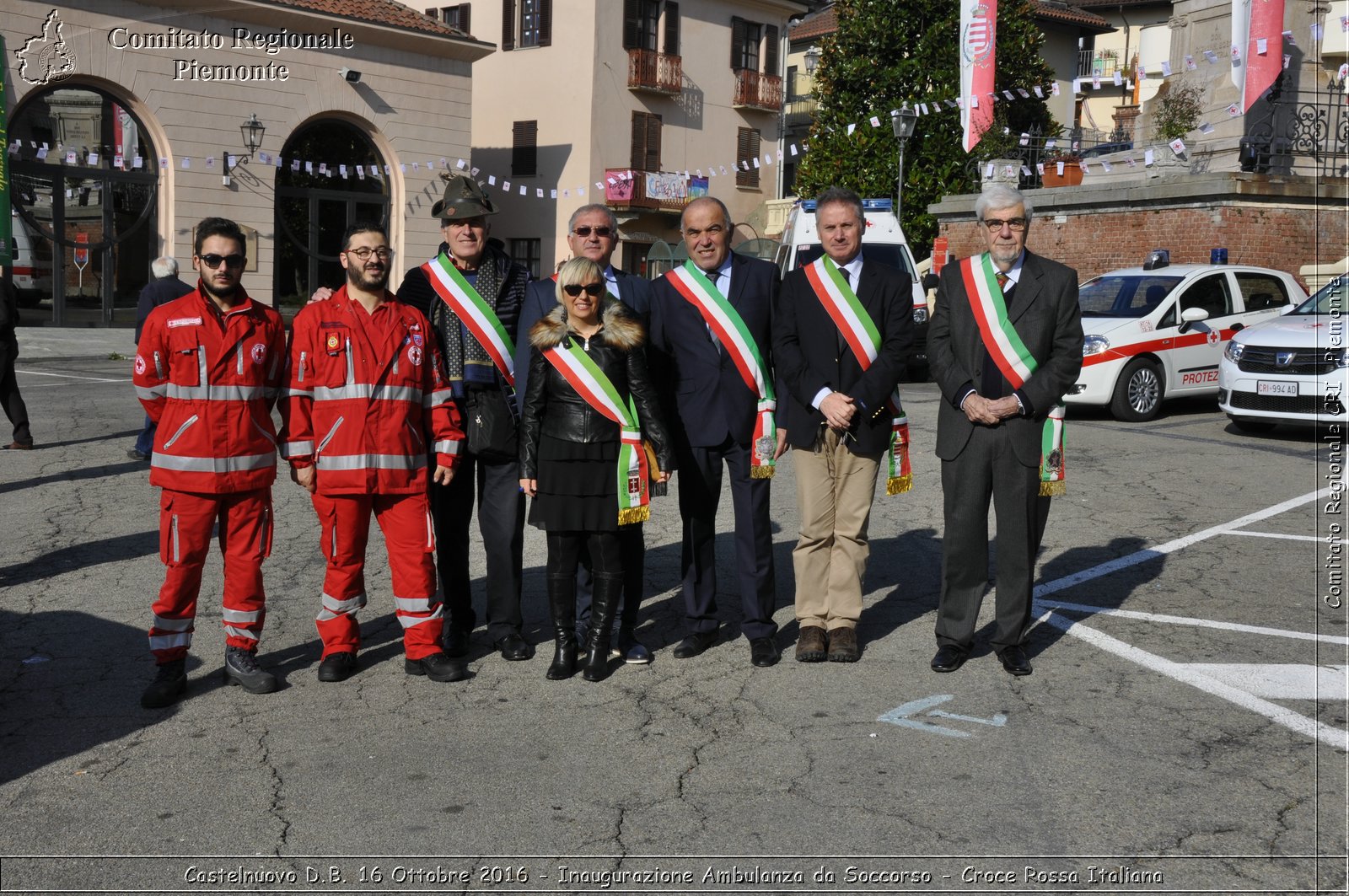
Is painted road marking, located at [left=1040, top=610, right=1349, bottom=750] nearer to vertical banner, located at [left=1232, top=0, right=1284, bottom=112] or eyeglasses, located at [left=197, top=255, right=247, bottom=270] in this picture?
eyeglasses, located at [left=197, top=255, right=247, bottom=270]

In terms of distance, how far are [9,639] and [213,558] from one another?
185 cm

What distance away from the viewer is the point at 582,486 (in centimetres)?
566

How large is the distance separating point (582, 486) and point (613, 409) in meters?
0.36

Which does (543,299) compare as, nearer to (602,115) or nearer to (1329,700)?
(1329,700)

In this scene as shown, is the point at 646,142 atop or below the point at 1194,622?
atop

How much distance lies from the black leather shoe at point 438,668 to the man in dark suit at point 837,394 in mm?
1534

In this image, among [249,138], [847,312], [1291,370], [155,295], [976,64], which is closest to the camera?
[847,312]

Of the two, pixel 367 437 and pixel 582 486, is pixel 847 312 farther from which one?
pixel 367 437

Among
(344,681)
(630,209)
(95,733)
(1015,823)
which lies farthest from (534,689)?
(630,209)

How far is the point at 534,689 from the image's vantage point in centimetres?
552

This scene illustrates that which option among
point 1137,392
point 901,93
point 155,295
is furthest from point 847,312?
point 901,93

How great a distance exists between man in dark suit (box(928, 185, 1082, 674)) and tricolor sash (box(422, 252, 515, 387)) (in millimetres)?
1929

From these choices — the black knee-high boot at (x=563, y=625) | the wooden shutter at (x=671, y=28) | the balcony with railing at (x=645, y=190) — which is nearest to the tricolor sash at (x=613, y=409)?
the black knee-high boot at (x=563, y=625)

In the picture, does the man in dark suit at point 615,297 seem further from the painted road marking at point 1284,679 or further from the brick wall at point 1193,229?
the brick wall at point 1193,229
